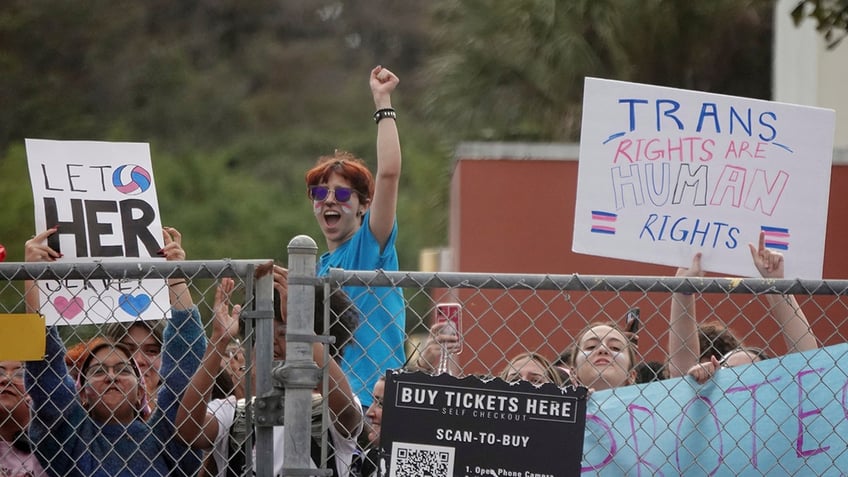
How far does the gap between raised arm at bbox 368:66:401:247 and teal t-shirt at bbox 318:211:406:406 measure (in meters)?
0.05

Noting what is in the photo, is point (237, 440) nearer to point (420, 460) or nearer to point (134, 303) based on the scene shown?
point (134, 303)

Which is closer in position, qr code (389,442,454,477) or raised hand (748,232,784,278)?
qr code (389,442,454,477)

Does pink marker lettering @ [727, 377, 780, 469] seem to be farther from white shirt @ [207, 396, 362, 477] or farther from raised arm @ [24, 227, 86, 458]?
raised arm @ [24, 227, 86, 458]

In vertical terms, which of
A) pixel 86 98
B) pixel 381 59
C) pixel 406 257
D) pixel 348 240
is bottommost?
pixel 348 240

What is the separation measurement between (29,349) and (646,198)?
1.89m

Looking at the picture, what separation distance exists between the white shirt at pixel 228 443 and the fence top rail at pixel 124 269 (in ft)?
1.86

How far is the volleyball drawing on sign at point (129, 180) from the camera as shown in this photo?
4.03m

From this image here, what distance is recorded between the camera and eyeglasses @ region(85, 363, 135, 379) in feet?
12.7

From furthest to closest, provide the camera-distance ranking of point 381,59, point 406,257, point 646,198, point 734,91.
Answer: point 381,59 < point 406,257 < point 734,91 < point 646,198

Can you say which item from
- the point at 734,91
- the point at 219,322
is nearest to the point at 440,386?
the point at 219,322

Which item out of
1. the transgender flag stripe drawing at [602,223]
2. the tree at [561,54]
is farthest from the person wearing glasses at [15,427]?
the tree at [561,54]

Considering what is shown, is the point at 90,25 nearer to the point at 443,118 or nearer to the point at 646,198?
the point at 443,118

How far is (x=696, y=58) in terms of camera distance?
54.9ft

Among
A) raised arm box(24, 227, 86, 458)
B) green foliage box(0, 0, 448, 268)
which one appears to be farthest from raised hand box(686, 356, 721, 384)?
green foliage box(0, 0, 448, 268)
